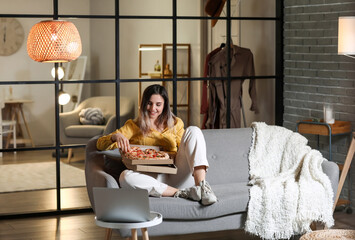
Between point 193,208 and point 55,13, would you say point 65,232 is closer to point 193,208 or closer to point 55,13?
point 193,208

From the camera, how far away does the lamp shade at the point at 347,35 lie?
465cm

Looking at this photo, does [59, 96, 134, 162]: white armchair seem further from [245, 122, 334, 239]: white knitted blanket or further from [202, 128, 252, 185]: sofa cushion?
[245, 122, 334, 239]: white knitted blanket

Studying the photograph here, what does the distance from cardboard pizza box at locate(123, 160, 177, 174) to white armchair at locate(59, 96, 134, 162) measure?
1.28 metres

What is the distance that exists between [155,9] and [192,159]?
1717mm

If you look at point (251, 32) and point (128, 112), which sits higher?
point (251, 32)

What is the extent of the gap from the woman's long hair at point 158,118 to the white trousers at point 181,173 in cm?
23

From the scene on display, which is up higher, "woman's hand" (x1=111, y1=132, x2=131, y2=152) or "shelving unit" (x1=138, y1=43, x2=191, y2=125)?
"shelving unit" (x1=138, y1=43, x2=191, y2=125)

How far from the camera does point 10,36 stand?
4.97 m

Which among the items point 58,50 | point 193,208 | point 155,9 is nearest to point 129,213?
point 193,208

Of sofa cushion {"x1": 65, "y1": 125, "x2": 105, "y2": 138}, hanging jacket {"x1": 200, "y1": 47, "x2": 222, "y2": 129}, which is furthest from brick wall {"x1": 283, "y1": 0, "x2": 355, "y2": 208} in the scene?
sofa cushion {"x1": 65, "y1": 125, "x2": 105, "y2": 138}

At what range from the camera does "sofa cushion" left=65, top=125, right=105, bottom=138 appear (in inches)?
205

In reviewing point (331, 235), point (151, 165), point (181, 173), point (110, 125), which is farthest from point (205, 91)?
point (331, 235)

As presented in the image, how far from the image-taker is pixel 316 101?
18.4 feet

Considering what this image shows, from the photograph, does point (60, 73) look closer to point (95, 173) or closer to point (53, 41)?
point (53, 41)
